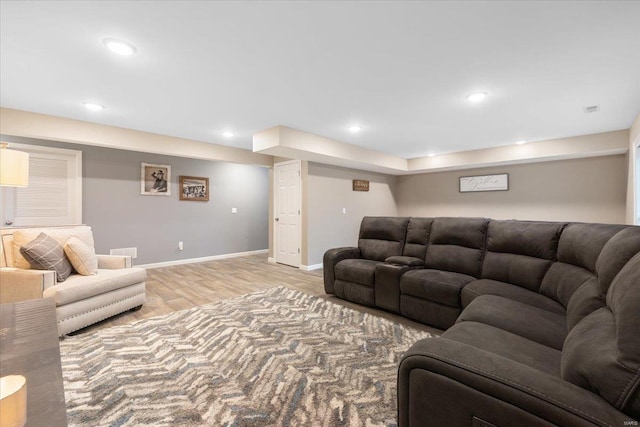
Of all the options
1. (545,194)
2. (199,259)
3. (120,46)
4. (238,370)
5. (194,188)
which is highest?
(120,46)

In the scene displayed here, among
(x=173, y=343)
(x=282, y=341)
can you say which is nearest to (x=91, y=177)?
(x=173, y=343)

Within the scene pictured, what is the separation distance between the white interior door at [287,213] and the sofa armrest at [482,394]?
170 inches

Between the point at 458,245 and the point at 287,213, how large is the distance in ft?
11.1

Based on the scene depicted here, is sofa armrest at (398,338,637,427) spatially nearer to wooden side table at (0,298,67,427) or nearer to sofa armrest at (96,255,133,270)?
wooden side table at (0,298,67,427)

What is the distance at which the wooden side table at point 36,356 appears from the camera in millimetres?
821

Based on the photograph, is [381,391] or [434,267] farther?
[434,267]

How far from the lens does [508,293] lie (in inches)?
82.4

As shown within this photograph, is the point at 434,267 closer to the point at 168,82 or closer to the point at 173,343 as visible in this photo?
the point at 173,343

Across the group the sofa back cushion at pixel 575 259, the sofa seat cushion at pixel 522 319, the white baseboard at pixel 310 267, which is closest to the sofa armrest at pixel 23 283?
the sofa seat cushion at pixel 522 319

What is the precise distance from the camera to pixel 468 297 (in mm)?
2264

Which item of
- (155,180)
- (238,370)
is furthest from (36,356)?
(155,180)

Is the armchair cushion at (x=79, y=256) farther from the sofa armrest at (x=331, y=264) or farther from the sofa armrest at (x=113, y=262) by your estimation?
the sofa armrest at (x=331, y=264)

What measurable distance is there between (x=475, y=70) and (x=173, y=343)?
3463mm

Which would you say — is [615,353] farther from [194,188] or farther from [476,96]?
[194,188]
